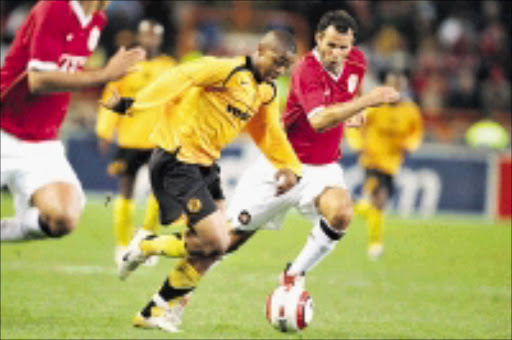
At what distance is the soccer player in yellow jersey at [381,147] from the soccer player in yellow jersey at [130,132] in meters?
2.61

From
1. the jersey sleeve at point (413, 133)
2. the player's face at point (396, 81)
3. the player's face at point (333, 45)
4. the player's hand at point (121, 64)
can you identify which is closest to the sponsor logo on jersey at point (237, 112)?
the player's face at point (333, 45)

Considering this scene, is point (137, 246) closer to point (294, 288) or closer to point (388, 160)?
point (294, 288)

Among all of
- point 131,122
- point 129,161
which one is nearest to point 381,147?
point 131,122

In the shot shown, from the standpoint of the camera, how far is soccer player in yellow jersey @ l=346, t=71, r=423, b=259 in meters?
13.4

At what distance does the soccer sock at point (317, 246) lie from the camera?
25.7 feet

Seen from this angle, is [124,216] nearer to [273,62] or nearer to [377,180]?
[377,180]

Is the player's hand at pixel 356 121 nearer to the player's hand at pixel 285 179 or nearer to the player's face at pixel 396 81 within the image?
the player's hand at pixel 285 179

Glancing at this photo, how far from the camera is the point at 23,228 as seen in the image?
6.38 metres

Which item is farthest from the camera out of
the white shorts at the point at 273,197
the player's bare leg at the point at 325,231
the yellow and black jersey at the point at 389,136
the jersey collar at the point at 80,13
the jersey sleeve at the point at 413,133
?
the jersey sleeve at the point at 413,133

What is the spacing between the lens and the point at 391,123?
14695mm

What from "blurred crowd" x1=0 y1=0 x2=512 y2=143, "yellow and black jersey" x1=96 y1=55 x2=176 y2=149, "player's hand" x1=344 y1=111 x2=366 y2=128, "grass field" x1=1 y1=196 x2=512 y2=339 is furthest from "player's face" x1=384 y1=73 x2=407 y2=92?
"blurred crowd" x1=0 y1=0 x2=512 y2=143

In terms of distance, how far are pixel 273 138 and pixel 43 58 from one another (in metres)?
2.18

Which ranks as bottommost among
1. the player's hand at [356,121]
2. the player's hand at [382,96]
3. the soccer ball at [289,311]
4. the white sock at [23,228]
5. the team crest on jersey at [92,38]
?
the soccer ball at [289,311]

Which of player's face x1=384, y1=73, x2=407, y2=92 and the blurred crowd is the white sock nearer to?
player's face x1=384, y1=73, x2=407, y2=92
